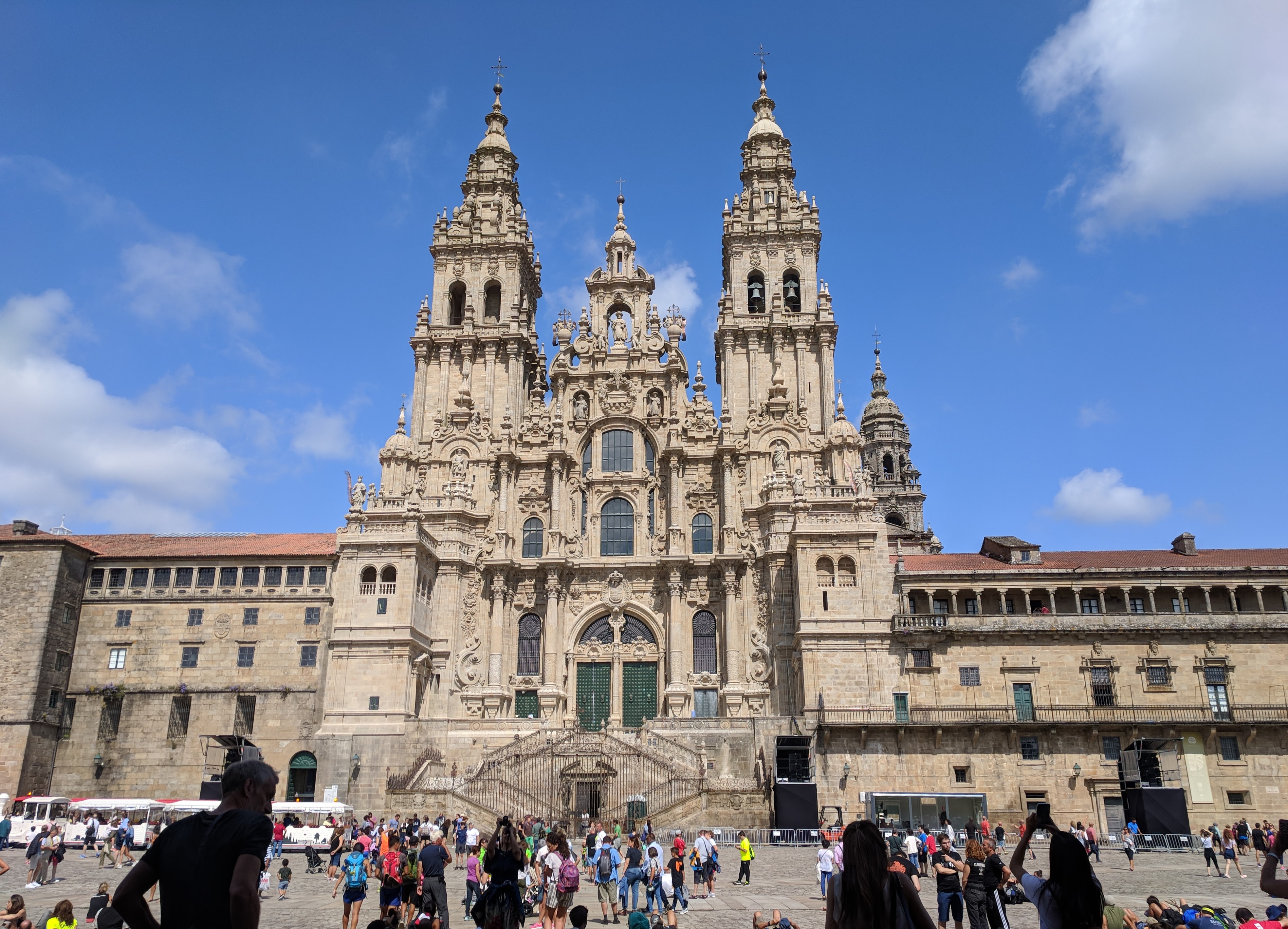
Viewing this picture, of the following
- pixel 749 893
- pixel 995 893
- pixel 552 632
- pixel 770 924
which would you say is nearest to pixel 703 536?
pixel 552 632

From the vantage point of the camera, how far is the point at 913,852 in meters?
28.4

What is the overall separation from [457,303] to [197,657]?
24.0 m

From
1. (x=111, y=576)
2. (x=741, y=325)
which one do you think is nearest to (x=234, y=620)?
(x=111, y=576)

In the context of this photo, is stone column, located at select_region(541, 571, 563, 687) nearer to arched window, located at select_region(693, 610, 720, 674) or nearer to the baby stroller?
arched window, located at select_region(693, 610, 720, 674)

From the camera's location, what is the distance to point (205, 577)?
159 feet

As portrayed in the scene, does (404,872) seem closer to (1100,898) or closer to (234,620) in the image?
(1100,898)

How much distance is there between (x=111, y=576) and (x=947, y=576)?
39.9 m

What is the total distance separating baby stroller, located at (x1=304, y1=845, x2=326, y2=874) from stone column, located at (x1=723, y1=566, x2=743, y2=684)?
21551mm

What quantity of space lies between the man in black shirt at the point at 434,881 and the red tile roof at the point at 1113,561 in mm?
34902

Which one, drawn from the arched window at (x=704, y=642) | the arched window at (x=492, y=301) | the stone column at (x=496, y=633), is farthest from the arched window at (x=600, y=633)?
the arched window at (x=492, y=301)

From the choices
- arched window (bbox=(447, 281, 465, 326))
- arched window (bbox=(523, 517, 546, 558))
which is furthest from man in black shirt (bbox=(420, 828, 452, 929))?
arched window (bbox=(447, 281, 465, 326))

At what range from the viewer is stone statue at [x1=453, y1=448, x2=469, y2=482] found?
2023 inches

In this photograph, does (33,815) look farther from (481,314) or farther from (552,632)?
(481,314)

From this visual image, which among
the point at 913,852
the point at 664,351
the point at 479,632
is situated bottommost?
the point at 913,852
